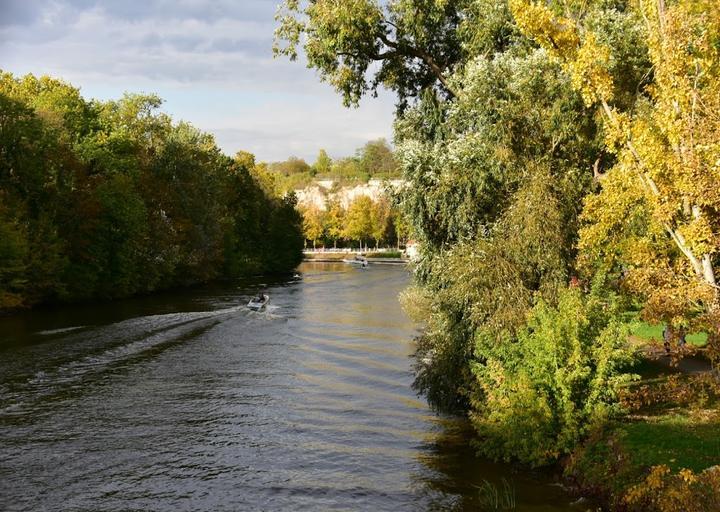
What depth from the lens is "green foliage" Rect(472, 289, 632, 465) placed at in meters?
16.1

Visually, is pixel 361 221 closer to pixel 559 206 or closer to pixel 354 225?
pixel 354 225

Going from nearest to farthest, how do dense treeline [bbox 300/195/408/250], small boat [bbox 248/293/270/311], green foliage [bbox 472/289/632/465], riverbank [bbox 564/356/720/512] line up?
riverbank [bbox 564/356/720/512] → green foliage [bbox 472/289/632/465] → small boat [bbox 248/293/270/311] → dense treeline [bbox 300/195/408/250]

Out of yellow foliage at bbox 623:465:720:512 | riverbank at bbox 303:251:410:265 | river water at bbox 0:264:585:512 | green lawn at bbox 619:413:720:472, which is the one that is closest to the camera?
yellow foliage at bbox 623:465:720:512

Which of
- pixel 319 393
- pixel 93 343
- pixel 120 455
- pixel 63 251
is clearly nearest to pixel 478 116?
pixel 319 393

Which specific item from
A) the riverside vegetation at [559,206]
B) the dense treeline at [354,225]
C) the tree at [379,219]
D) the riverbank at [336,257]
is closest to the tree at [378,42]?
the riverside vegetation at [559,206]

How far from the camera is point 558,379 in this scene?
16.1m

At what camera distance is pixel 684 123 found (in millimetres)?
12891

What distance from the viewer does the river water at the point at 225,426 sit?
1650 cm

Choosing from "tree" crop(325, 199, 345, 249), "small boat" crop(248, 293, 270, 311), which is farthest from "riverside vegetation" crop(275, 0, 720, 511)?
"tree" crop(325, 199, 345, 249)

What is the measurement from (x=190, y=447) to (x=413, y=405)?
8298mm

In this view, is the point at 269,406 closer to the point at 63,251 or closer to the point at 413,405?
the point at 413,405

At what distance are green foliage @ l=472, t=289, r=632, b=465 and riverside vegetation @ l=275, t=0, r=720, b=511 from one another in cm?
5

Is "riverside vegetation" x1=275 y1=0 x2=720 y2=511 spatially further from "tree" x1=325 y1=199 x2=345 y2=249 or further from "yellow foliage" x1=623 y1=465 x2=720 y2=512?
"tree" x1=325 y1=199 x2=345 y2=249

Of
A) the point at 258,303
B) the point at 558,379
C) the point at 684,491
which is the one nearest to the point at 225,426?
the point at 558,379
